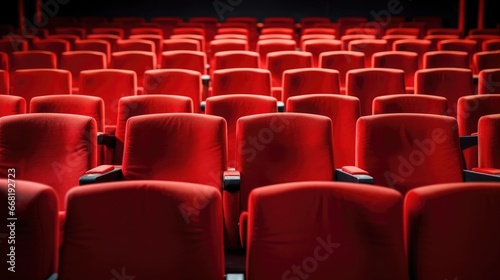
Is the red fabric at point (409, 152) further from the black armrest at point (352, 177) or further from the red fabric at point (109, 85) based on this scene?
the red fabric at point (109, 85)

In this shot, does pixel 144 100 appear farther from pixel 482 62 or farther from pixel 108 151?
pixel 482 62

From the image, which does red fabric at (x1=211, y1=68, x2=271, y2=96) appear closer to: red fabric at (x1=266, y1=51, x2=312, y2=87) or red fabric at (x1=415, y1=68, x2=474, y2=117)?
red fabric at (x1=266, y1=51, x2=312, y2=87)

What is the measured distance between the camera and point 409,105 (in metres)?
2.35

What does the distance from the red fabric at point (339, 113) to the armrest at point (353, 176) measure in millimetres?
344

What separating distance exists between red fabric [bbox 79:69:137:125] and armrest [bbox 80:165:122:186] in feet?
3.73

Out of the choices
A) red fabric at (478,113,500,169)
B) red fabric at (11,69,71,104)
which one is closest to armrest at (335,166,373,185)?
red fabric at (478,113,500,169)

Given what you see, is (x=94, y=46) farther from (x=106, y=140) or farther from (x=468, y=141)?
(x=468, y=141)

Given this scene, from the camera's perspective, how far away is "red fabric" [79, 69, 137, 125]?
292 cm

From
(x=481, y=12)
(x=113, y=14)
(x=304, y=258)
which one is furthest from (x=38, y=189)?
(x=113, y=14)

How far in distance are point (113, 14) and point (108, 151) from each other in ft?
20.1

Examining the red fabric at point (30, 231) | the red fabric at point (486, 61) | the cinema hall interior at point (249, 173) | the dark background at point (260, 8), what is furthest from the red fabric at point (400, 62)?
the dark background at point (260, 8)

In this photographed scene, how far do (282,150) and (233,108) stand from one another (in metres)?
0.53

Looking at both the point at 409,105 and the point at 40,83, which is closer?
the point at 409,105

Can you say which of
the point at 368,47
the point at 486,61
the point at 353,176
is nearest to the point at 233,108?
the point at 353,176
